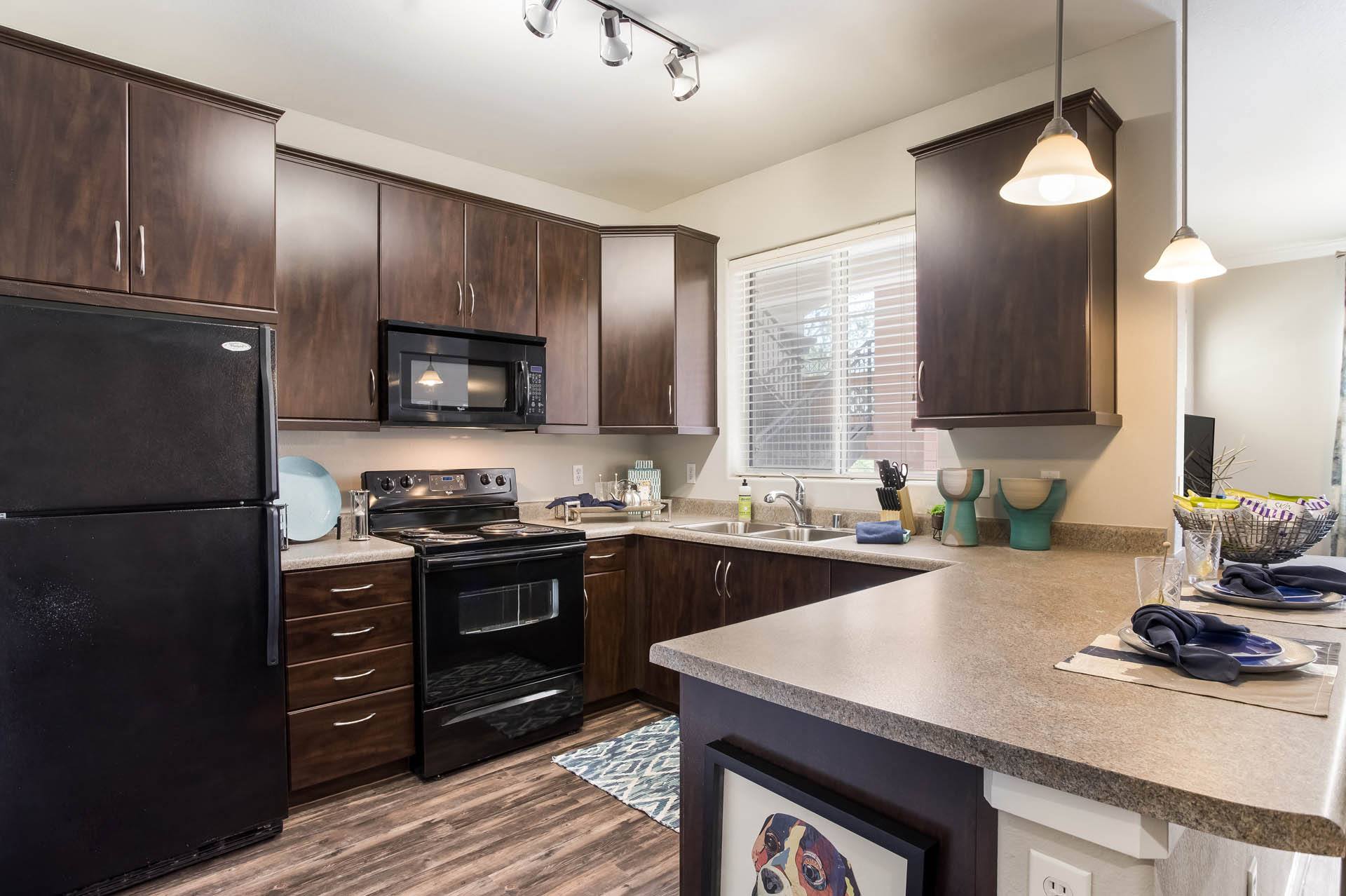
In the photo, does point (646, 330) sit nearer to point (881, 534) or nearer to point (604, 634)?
point (604, 634)

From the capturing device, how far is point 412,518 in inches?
126

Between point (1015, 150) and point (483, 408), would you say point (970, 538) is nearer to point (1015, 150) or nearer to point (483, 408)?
point (1015, 150)

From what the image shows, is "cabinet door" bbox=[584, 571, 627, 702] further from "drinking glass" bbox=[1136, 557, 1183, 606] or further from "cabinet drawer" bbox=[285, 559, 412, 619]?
"drinking glass" bbox=[1136, 557, 1183, 606]

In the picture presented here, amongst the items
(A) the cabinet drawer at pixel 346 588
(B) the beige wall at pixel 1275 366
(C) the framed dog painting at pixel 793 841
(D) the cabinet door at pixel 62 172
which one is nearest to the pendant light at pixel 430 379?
(A) the cabinet drawer at pixel 346 588

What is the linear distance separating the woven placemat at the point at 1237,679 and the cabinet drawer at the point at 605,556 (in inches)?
90.3

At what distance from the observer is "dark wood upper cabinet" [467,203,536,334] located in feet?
10.5

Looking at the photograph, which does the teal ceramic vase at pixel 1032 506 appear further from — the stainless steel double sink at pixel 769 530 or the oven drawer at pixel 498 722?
the oven drawer at pixel 498 722

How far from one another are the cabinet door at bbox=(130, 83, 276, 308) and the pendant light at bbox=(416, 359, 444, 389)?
0.69 meters

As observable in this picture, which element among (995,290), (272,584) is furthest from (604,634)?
(995,290)

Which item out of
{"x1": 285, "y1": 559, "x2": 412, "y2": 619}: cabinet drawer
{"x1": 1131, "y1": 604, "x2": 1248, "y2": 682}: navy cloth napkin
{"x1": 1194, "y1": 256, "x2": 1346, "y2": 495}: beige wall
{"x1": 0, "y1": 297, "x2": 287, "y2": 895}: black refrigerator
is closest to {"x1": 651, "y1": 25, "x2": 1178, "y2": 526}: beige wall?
{"x1": 1131, "y1": 604, "x2": 1248, "y2": 682}: navy cloth napkin

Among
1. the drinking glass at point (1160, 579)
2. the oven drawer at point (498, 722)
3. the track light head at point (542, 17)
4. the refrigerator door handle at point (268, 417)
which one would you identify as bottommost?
the oven drawer at point (498, 722)

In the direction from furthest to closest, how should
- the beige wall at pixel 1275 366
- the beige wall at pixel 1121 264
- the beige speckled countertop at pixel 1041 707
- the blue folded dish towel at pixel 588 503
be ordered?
the beige wall at pixel 1275 366 < the blue folded dish towel at pixel 588 503 < the beige wall at pixel 1121 264 < the beige speckled countertop at pixel 1041 707

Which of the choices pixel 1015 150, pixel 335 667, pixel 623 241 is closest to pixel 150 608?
pixel 335 667

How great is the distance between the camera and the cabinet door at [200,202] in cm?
216
